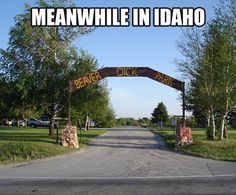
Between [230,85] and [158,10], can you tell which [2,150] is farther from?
[230,85]

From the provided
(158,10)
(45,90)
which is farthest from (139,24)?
(45,90)

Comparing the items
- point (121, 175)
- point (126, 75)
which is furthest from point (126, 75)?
point (121, 175)

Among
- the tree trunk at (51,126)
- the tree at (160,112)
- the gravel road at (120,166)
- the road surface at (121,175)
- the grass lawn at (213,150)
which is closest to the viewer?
the road surface at (121,175)

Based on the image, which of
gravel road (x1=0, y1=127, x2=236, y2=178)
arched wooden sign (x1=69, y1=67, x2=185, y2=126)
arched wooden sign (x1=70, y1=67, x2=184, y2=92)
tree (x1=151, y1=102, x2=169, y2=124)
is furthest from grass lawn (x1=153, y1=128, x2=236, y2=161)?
tree (x1=151, y1=102, x2=169, y2=124)

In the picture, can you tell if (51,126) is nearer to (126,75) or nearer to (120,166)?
(126,75)

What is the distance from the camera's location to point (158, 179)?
14945 millimetres

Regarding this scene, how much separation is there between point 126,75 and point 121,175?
13776mm

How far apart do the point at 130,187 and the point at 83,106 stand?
2221 cm

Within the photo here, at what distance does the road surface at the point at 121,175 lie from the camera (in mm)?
12695

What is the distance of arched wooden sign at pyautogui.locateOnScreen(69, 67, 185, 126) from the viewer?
2947cm

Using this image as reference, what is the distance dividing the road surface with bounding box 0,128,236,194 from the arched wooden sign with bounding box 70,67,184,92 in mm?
6228

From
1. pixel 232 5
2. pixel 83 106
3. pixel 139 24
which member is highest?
pixel 232 5

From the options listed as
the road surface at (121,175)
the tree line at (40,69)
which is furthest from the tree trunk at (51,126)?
the road surface at (121,175)

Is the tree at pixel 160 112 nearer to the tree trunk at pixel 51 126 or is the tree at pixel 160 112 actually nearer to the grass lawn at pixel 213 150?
the tree trunk at pixel 51 126
